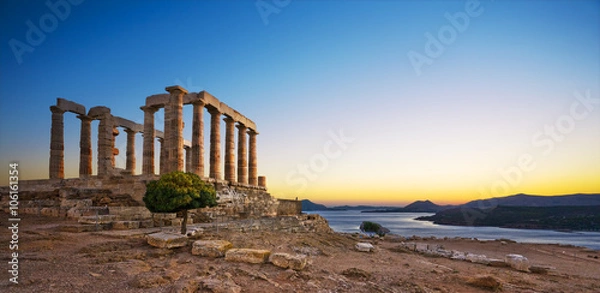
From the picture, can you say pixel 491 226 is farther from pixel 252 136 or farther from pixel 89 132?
pixel 89 132

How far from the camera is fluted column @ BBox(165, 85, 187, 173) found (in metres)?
25.9

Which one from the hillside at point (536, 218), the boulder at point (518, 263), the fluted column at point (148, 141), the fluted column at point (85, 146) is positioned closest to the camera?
the boulder at point (518, 263)

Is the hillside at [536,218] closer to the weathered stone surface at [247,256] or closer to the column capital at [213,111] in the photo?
the column capital at [213,111]

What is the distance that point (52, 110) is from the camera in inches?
1145

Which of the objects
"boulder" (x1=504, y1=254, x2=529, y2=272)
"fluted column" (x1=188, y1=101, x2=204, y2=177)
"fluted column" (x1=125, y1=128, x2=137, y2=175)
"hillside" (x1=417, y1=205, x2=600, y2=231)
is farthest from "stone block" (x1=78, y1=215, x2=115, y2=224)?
"hillside" (x1=417, y1=205, x2=600, y2=231)

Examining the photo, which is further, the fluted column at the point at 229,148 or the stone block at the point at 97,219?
the fluted column at the point at 229,148

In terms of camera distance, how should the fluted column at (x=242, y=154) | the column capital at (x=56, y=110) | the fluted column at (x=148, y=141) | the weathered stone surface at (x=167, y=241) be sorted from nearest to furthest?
the weathered stone surface at (x=167, y=241) → the fluted column at (x=148, y=141) → the column capital at (x=56, y=110) → the fluted column at (x=242, y=154)

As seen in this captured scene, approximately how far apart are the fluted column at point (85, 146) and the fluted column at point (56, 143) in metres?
1.72

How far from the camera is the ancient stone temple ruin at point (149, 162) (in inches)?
913

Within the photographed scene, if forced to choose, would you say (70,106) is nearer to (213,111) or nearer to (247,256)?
(213,111)

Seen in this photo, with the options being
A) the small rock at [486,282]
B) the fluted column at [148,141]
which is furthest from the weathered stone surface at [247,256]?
the fluted column at [148,141]

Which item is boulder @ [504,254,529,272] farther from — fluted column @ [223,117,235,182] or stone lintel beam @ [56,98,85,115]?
stone lintel beam @ [56,98,85,115]

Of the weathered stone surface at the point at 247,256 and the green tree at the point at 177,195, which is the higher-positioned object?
the green tree at the point at 177,195

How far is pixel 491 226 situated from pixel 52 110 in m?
106
